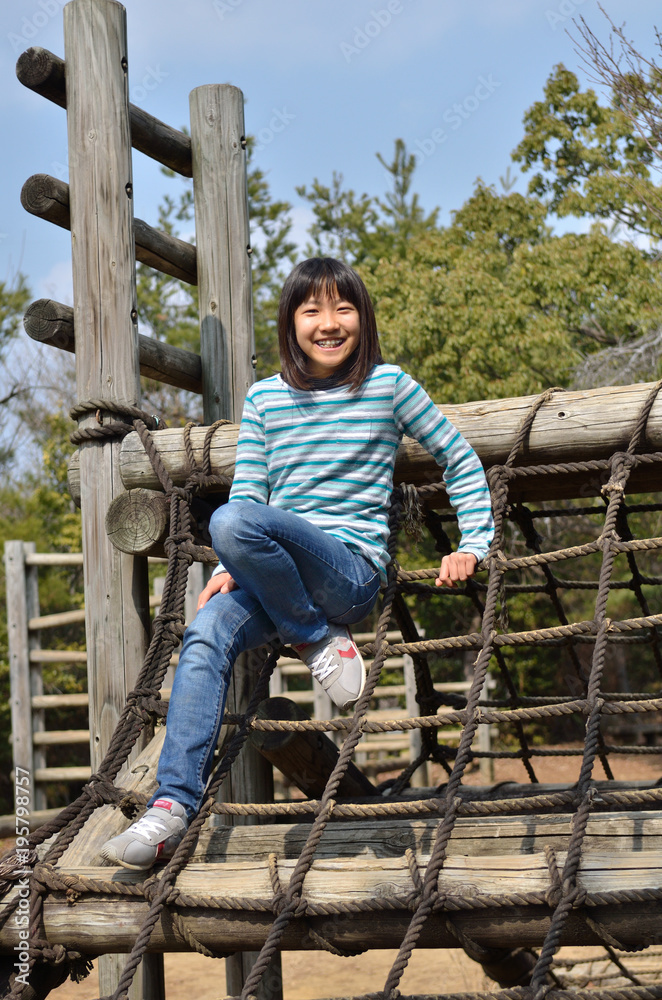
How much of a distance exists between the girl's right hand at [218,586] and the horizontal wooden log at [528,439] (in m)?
0.57

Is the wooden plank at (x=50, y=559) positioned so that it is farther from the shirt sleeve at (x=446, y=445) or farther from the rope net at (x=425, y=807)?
the shirt sleeve at (x=446, y=445)

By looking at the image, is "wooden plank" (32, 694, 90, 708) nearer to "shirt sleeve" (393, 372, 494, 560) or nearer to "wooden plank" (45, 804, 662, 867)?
"wooden plank" (45, 804, 662, 867)

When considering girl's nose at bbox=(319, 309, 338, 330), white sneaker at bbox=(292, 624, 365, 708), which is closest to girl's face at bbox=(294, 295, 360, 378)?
girl's nose at bbox=(319, 309, 338, 330)

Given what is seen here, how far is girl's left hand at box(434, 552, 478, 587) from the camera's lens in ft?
6.92

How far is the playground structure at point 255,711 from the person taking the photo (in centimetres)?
181

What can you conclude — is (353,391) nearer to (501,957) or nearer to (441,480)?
(441,480)

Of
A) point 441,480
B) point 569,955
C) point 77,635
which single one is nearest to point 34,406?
point 77,635

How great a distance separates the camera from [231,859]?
2.29 meters

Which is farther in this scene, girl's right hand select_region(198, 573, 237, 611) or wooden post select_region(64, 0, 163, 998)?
wooden post select_region(64, 0, 163, 998)

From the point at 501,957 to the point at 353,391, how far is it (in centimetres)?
269

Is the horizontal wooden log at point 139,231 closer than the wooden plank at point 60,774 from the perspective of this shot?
Yes

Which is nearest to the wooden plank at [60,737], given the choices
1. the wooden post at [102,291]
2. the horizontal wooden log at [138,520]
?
the wooden post at [102,291]

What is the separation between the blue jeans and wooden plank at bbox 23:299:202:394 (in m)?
0.93

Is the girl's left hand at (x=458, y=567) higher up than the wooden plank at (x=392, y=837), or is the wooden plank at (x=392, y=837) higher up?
the girl's left hand at (x=458, y=567)
